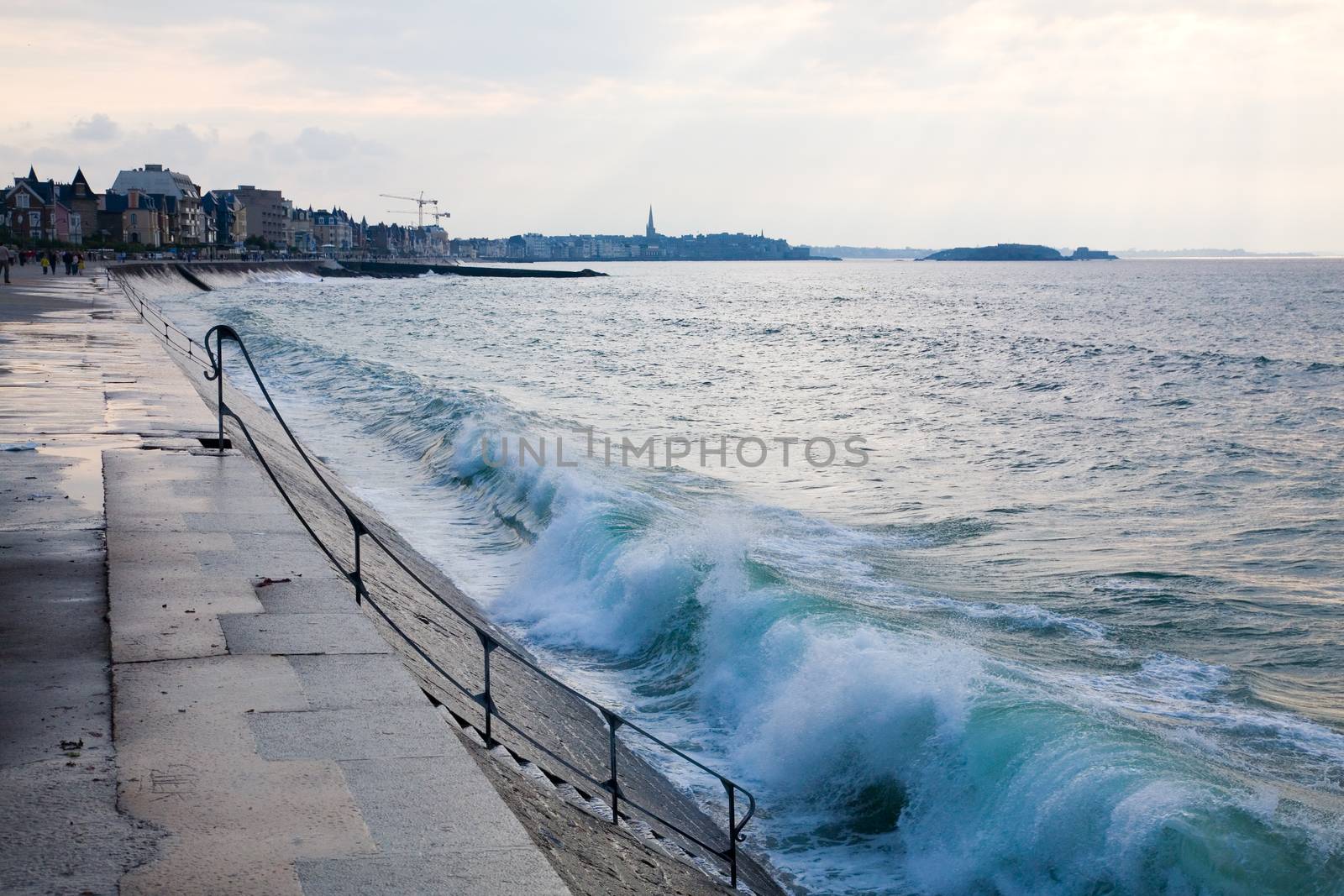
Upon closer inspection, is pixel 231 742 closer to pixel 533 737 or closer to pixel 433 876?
pixel 433 876

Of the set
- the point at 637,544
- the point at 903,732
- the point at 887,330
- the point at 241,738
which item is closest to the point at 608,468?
the point at 637,544

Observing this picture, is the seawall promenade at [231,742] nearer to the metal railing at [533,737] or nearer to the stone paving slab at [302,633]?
the stone paving slab at [302,633]

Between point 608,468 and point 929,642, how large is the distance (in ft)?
32.3

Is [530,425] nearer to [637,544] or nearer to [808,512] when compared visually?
[808,512]

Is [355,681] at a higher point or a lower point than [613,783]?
higher

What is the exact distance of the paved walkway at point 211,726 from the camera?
385 centimetres

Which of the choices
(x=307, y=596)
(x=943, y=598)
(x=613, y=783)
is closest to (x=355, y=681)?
(x=613, y=783)

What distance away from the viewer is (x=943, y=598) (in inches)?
439

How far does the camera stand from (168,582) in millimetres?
6895

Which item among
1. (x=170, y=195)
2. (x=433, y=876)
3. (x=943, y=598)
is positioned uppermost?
(x=170, y=195)

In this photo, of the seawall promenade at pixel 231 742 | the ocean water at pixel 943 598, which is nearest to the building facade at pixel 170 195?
the ocean water at pixel 943 598

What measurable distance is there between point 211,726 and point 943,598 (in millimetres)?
7897

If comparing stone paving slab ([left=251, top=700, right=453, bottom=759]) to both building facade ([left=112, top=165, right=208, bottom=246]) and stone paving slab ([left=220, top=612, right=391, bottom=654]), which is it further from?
building facade ([left=112, top=165, right=208, bottom=246])

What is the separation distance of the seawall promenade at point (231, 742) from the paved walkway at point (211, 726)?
1 centimetres
